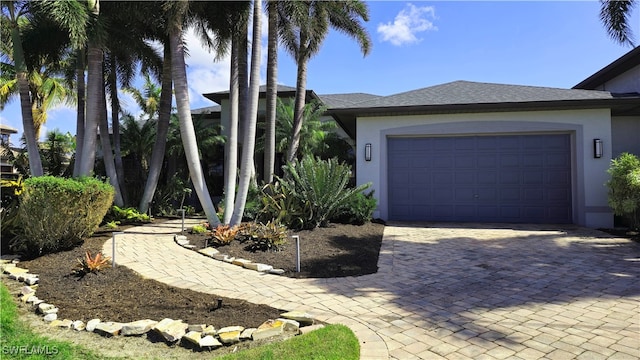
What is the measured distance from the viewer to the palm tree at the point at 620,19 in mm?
10852

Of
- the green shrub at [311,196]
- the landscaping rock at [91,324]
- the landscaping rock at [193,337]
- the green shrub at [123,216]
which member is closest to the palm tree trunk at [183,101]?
the green shrub at [311,196]

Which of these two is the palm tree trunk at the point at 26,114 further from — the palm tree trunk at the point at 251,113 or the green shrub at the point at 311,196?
the green shrub at the point at 311,196

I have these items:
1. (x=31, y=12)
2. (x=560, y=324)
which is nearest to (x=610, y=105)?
(x=560, y=324)

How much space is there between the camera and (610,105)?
36.0 feet

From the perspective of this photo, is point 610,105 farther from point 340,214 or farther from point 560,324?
point 560,324

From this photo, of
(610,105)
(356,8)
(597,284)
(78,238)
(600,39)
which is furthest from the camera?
(356,8)

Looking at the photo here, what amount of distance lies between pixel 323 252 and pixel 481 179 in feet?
23.7

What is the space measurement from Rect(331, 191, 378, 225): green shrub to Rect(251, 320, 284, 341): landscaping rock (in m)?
6.45

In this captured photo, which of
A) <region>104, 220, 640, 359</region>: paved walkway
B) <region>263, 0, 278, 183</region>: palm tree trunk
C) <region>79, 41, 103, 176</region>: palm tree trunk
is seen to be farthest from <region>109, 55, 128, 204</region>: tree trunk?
<region>263, 0, 278, 183</region>: palm tree trunk

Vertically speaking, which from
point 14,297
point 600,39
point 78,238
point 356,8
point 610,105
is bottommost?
point 14,297

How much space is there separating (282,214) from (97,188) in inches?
162

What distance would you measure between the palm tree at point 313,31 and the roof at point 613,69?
8652 millimetres

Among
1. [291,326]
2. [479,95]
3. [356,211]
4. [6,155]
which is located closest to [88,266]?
[291,326]

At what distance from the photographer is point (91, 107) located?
10.1m
